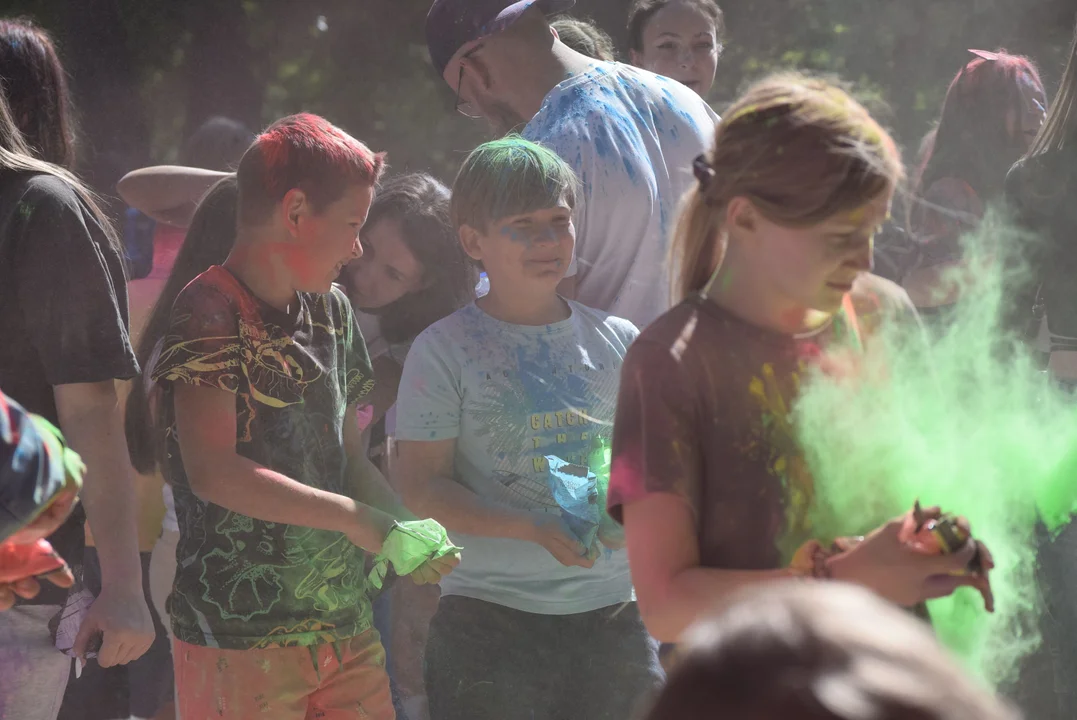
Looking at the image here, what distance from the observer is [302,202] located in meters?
2.62

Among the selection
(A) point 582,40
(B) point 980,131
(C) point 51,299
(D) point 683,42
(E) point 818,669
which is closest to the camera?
(E) point 818,669

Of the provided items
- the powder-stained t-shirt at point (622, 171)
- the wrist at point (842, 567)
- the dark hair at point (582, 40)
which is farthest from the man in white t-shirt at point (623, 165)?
the wrist at point (842, 567)

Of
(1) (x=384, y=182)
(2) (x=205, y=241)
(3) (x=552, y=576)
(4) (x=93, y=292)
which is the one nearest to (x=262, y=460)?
(4) (x=93, y=292)

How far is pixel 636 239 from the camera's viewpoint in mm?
2953

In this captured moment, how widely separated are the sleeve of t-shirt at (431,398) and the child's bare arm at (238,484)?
24 cm

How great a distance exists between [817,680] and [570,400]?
1.75 m

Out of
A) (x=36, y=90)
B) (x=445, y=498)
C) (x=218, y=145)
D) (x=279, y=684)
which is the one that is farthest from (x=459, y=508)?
(x=218, y=145)

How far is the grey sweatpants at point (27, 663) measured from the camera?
246 centimetres

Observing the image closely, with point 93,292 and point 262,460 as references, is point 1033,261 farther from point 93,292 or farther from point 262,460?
point 93,292

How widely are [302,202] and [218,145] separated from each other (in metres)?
2.91

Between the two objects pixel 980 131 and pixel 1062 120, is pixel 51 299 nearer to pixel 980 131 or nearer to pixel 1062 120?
pixel 1062 120

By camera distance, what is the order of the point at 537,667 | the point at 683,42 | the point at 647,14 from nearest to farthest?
the point at 537,667
the point at 683,42
the point at 647,14

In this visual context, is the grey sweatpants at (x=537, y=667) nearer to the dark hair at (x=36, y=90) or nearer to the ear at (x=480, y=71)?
the dark hair at (x=36, y=90)

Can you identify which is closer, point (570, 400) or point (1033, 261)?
point (570, 400)
